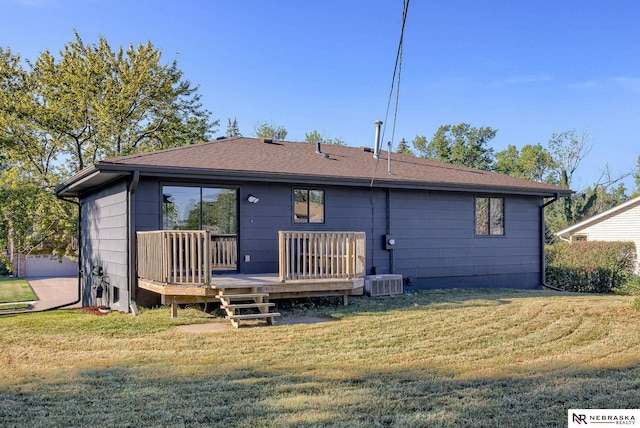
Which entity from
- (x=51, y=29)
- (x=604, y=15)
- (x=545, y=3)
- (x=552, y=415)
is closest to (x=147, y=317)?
(x=552, y=415)

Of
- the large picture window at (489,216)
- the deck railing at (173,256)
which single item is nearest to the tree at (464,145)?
the large picture window at (489,216)

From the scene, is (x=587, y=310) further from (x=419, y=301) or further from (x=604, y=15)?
(x=604, y=15)

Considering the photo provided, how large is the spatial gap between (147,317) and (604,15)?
13.6 m

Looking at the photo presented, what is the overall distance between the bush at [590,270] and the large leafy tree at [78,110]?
50.8 ft

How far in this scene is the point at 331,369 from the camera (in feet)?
17.1

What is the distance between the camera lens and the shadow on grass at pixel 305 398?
12.3 ft

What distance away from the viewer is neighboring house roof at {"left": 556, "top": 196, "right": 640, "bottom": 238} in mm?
21609

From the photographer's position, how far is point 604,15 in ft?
45.8

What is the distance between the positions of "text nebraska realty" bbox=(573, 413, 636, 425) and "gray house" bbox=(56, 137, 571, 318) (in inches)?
204

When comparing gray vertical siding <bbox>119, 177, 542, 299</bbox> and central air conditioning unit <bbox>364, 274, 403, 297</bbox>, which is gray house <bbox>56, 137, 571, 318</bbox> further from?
central air conditioning unit <bbox>364, 274, 403, 297</bbox>

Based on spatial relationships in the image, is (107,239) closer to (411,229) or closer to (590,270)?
(411,229)

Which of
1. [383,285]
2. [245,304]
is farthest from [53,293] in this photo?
[245,304]

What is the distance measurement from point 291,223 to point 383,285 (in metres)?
2.24

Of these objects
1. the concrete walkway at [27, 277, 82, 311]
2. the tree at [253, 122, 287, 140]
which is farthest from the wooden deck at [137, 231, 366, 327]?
the tree at [253, 122, 287, 140]
